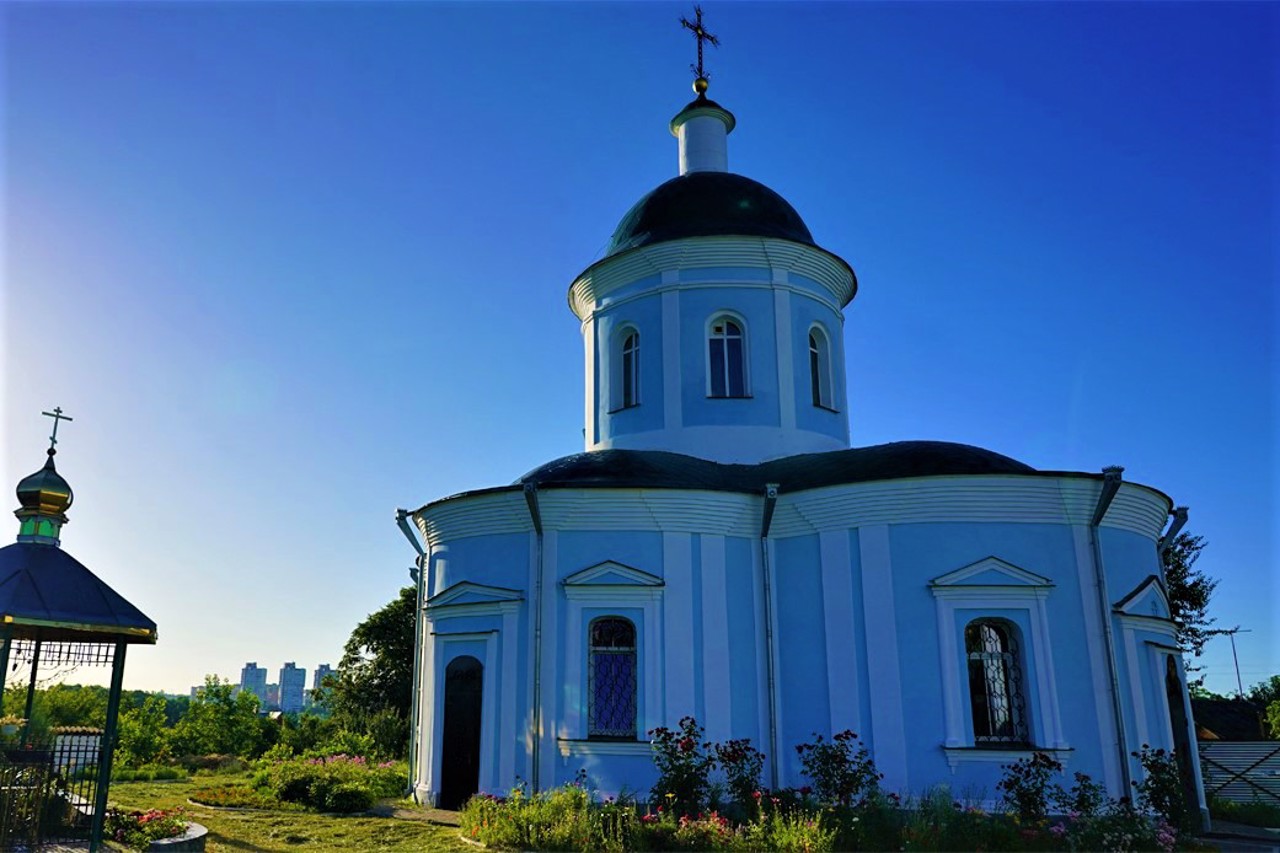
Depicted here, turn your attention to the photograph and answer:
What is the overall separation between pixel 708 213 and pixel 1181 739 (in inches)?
421

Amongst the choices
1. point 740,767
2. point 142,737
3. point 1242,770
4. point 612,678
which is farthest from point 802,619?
point 142,737

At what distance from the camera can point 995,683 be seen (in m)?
12.1

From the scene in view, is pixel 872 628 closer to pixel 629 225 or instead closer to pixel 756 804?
pixel 756 804

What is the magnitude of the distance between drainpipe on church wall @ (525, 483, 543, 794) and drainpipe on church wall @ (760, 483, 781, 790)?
2.97 meters

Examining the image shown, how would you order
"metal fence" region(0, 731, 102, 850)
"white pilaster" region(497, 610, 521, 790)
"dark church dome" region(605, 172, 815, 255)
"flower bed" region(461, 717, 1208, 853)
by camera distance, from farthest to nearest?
"dark church dome" region(605, 172, 815, 255) → "white pilaster" region(497, 610, 521, 790) → "flower bed" region(461, 717, 1208, 853) → "metal fence" region(0, 731, 102, 850)

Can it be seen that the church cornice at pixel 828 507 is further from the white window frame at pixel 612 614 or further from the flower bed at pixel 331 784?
the flower bed at pixel 331 784

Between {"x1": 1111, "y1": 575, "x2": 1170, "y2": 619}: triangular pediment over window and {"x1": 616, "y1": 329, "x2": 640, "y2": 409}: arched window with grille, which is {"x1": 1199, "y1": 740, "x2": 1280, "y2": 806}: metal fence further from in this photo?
{"x1": 616, "y1": 329, "x2": 640, "y2": 409}: arched window with grille

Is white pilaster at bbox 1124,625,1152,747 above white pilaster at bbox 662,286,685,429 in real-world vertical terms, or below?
below

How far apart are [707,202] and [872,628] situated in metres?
8.34

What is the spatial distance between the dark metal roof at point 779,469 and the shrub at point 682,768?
3.17 meters

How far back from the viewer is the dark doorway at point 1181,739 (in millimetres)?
11988

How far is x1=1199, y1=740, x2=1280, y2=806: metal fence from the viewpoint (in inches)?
617

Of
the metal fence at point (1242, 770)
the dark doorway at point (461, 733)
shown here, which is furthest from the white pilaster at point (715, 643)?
the metal fence at point (1242, 770)

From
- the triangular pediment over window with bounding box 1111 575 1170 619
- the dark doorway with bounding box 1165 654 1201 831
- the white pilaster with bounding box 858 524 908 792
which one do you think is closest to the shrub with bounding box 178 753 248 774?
the white pilaster with bounding box 858 524 908 792
